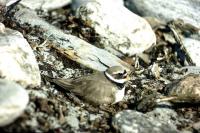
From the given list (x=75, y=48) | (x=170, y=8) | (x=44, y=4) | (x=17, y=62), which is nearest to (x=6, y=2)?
(x=44, y=4)

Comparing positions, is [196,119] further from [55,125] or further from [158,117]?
[55,125]

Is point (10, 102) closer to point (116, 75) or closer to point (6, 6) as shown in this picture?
point (116, 75)

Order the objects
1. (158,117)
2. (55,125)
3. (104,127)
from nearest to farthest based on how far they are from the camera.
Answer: (55,125) → (104,127) → (158,117)

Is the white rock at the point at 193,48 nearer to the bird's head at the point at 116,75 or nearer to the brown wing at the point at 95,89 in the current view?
the bird's head at the point at 116,75

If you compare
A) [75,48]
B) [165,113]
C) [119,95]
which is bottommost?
[165,113]

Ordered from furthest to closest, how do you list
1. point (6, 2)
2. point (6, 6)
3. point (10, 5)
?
point (10, 5)
point (6, 2)
point (6, 6)

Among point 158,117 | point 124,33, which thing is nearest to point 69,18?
point 124,33
